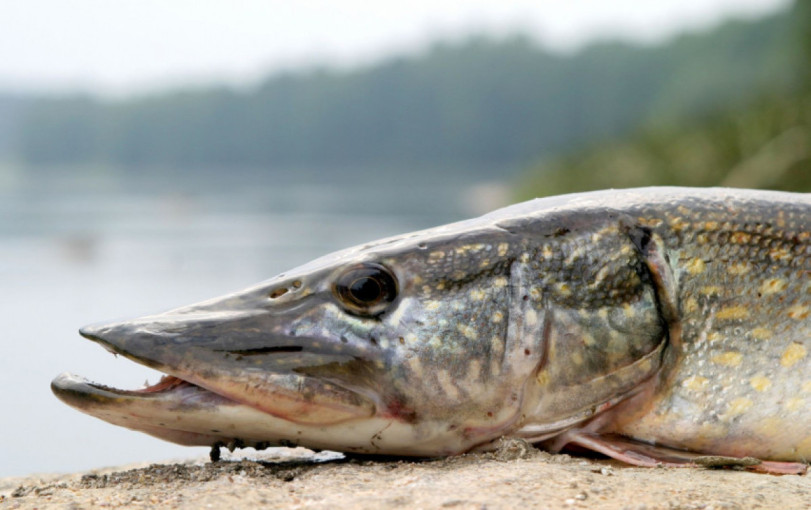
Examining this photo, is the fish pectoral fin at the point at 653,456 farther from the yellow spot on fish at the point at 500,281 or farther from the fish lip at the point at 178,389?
the fish lip at the point at 178,389

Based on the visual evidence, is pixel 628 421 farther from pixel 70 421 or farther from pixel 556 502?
pixel 70 421

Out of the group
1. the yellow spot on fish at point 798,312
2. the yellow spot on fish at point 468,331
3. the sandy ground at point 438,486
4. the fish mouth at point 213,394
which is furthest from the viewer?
the yellow spot on fish at point 798,312

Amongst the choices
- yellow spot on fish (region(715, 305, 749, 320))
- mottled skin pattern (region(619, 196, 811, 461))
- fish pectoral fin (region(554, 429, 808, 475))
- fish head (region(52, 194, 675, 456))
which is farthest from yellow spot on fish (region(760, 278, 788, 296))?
fish pectoral fin (region(554, 429, 808, 475))

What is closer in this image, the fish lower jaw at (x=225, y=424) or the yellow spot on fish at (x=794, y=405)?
the fish lower jaw at (x=225, y=424)

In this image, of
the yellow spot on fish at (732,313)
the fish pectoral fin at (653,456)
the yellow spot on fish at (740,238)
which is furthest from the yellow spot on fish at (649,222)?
the fish pectoral fin at (653,456)

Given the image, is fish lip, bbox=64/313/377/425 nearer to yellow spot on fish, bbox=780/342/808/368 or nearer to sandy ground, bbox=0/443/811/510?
sandy ground, bbox=0/443/811/510

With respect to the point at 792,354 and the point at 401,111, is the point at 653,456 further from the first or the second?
the point at 401,111

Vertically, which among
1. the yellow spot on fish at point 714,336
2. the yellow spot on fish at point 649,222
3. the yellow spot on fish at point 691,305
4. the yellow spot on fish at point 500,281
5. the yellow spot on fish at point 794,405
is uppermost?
the yellow spot on fish at point 649,222

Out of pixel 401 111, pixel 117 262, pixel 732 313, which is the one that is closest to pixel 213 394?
pixel 732 313
